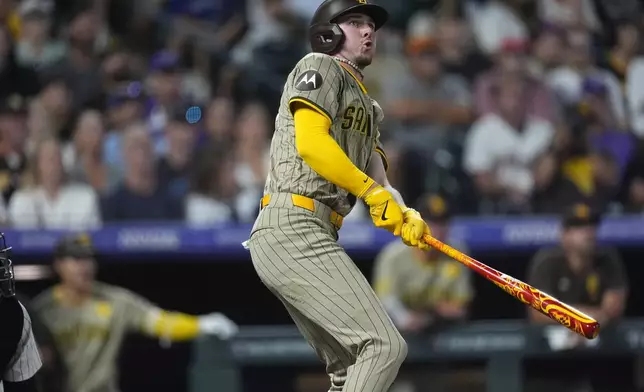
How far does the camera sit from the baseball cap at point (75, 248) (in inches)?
264

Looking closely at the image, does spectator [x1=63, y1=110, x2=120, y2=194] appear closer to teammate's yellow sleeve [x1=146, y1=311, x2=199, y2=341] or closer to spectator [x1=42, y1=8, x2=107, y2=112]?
spectator [x1=42, y1=8, x2=107, y2=112]

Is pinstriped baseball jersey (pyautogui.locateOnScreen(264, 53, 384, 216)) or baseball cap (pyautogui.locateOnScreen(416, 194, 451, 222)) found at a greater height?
pinstriped baseball jersey (pyautogui.locateOnScreen(264, 53, 384, 216))

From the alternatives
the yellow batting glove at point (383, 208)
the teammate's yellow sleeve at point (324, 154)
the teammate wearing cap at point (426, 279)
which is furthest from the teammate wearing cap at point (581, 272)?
the teammate's yellow sleeve at point (324, 154)

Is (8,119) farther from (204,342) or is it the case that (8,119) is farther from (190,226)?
(204,342)

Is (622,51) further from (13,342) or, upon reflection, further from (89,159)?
(13,342)

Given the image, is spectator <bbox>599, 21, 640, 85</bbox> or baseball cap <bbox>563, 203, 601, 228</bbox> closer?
baseball cap <bbox>563, 203, 601, 228</bbox>

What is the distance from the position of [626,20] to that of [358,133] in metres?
5.67

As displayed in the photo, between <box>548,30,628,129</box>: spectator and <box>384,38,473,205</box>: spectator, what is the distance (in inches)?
29.2

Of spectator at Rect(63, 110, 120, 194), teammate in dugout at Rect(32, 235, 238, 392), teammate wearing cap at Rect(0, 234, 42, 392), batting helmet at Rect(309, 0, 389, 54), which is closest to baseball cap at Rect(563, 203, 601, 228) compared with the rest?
teammate in dugout at Rect(32, 235, 238, 392)

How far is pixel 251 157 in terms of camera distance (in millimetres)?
7895

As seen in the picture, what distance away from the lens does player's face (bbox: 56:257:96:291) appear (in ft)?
21.9

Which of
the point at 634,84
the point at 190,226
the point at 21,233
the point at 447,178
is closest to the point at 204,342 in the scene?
the point at 190,226

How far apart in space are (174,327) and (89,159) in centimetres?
169

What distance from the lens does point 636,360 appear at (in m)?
6.77
